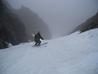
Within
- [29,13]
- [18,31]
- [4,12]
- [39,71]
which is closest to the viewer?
[39,71]

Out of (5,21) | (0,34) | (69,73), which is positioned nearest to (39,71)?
(69,73)

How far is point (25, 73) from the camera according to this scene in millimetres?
5570

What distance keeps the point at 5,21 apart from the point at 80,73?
46381 millimetres

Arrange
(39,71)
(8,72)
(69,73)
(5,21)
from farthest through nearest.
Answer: (5,21)
(8,72)
(39,71)
(69,73)

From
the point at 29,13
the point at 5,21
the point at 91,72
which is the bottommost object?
the point at 91,72

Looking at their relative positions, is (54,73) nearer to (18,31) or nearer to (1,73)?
(1,73)

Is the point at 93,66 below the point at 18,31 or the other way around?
below

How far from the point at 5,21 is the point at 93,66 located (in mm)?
46373

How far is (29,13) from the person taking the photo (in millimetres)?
102188

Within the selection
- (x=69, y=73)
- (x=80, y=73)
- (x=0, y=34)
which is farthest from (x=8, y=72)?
(x=0, y=34)

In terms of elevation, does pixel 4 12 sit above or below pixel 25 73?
above

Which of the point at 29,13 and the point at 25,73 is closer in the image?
the point at 25,73

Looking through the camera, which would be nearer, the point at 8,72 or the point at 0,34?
the point at 8,72

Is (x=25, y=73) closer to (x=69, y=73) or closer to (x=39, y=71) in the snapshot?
(x=39, y=71)
